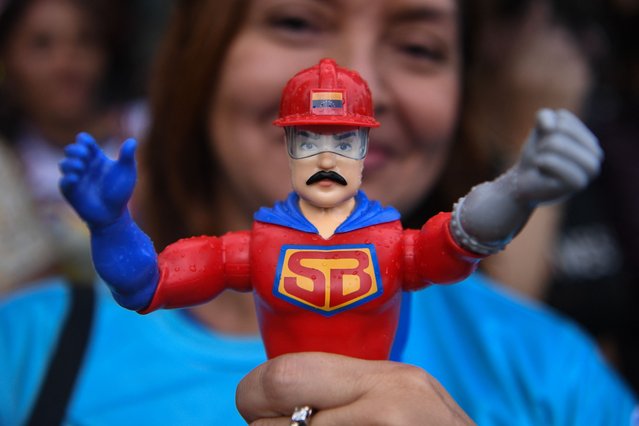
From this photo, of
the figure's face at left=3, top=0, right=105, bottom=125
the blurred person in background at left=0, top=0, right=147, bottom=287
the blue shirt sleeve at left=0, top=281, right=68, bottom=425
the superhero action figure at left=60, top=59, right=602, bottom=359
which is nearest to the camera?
the superhero action figure at left=60, top=59, right=602, bottom=359

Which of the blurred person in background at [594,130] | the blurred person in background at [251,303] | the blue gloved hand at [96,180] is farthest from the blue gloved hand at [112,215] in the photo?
the blurred person in background at [594,130]

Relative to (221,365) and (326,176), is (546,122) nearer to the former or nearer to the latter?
(326,176)

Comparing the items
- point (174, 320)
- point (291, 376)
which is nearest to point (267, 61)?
point (174, 320)

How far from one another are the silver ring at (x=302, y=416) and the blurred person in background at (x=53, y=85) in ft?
7.48

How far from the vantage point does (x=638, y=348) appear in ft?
7.84

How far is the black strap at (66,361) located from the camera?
1395mm

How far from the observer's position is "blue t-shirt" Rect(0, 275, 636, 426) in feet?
4.79

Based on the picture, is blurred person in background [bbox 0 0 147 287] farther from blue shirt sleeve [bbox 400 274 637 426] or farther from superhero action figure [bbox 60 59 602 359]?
superhero action figure [bbox 60 59 602 359]

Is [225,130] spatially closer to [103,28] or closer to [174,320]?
[174,320]

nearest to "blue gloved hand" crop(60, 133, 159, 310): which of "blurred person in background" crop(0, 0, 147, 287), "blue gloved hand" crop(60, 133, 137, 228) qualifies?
"blue gloved hand" crop(60, 133, 137, 228)

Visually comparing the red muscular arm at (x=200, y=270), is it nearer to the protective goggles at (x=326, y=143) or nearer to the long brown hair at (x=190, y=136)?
the protective goggles at (x=326, y=143)

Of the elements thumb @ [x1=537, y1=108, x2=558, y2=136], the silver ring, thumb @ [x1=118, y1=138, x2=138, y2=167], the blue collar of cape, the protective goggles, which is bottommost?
the silver ring

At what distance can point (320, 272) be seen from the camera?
82cm

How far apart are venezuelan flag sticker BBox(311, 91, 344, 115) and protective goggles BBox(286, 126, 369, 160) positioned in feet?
0.09
